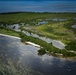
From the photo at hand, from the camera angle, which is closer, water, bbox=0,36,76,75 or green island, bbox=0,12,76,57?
water, bbox=0,36,76,75

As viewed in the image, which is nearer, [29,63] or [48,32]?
[29,63]

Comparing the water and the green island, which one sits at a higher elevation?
the green island

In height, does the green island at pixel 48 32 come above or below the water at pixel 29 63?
above

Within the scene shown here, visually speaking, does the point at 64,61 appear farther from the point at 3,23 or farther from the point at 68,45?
the point at 3,23

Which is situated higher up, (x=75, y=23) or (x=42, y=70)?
(x=75, y=23)

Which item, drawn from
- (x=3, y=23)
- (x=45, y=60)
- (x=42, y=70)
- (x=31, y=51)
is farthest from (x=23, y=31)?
(x=42, y=70)

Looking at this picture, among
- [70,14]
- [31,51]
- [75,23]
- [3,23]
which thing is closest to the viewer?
[31,51]

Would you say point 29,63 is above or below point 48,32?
below

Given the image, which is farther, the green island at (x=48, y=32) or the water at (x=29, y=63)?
the green island at (x=48, y=32)
